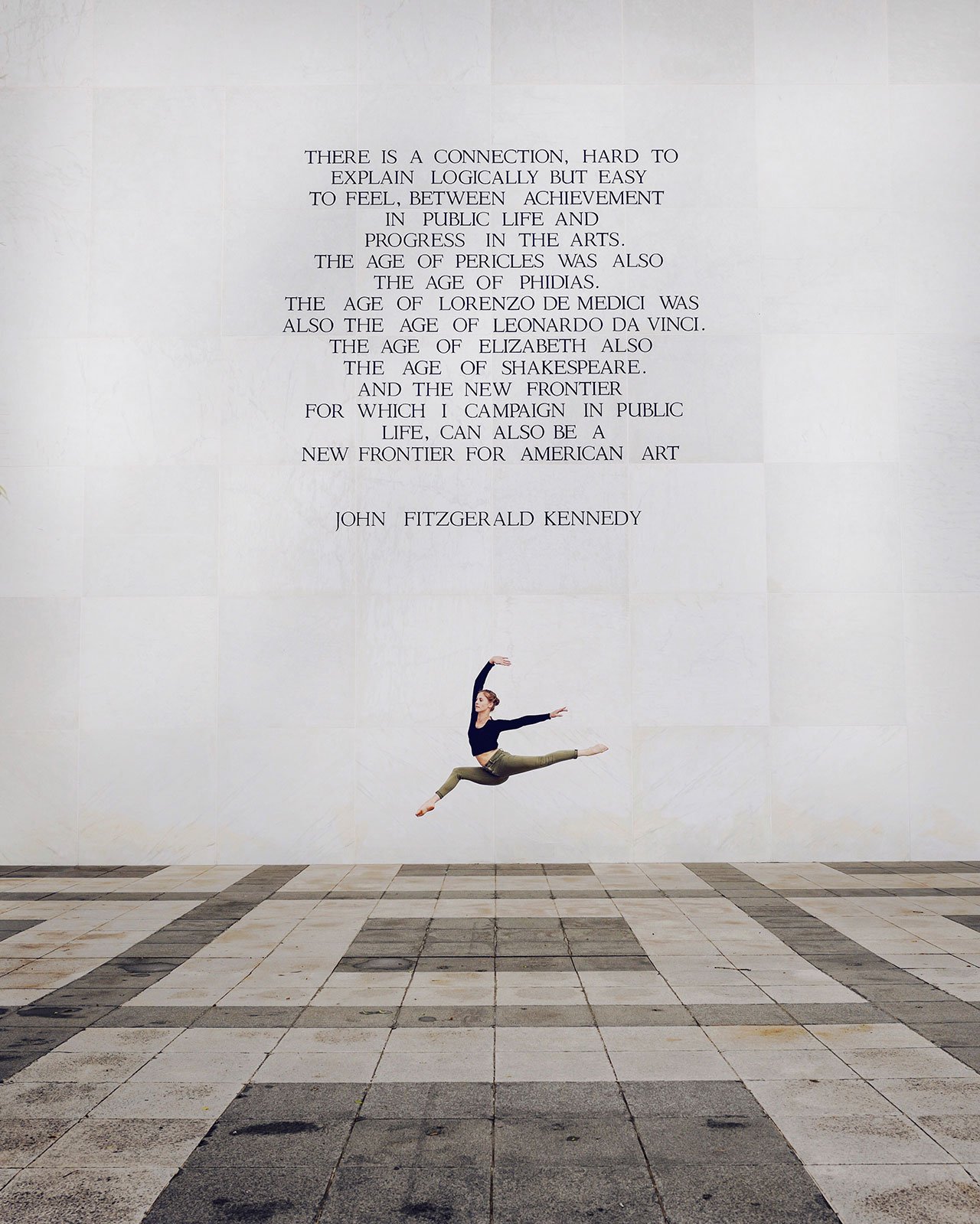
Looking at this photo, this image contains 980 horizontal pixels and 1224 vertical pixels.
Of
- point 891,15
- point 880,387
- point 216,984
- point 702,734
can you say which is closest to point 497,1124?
point 216,984

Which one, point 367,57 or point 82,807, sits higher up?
point 367,57

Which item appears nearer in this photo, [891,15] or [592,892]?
[592,892]

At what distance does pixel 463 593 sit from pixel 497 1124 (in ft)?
36.2

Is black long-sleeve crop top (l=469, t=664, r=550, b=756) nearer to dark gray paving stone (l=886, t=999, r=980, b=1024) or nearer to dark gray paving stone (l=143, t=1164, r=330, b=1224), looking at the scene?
dark gray paving stone (l=886, t=999, r=980, b=1024)

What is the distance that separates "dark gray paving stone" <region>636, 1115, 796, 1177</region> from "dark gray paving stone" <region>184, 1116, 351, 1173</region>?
5.65 feet

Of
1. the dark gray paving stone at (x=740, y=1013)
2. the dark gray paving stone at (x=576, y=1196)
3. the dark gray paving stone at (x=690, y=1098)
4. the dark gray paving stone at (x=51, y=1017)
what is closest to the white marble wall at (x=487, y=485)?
the dark gray paving stone at (x=740, y=1013)

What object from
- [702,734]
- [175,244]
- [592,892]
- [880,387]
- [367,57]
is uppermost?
[367,57]

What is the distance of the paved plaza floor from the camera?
5016mm

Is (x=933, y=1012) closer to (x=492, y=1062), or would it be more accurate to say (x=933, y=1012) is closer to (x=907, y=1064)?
(x=907, y=1064)

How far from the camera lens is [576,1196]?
4.98m

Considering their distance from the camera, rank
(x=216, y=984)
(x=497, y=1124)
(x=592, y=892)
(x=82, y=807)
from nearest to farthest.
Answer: (x=497, y=1124) < (x=216, y=984) < (x=592, y=892) < (x=82, y=807)

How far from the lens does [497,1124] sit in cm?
584

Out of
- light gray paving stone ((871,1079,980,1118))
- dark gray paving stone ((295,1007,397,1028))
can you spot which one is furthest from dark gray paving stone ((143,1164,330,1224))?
light gray paving stone ((871,1079,980,1118))

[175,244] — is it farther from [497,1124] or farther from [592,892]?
[497,1124]
